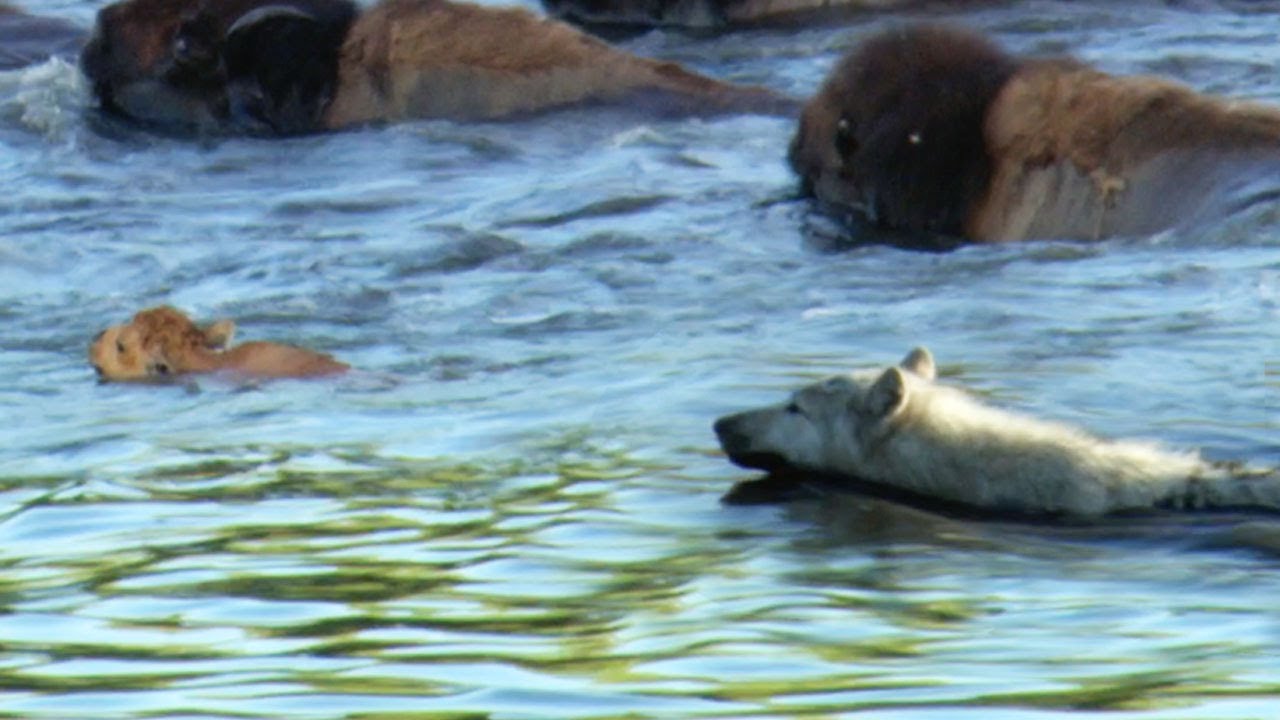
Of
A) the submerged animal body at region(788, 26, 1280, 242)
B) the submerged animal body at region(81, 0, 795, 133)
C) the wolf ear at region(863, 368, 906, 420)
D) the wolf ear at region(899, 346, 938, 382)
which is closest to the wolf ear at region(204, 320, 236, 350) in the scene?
the wolf ear at region(899, 346, 938, 382)

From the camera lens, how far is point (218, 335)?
377 inches

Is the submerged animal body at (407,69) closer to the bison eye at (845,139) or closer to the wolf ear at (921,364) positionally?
the bison eye at (845,139)

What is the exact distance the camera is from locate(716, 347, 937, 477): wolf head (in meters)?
7.69

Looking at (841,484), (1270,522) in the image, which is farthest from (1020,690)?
(841,484)

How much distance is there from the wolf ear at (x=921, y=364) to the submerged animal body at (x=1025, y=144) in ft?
9.99

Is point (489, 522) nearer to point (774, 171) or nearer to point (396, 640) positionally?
point (396, 640)

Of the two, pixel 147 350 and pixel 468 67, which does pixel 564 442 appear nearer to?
pixel 147 350

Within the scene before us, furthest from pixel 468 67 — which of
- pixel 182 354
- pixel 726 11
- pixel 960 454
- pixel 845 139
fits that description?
pixel 960 454

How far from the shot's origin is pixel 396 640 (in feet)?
19.1

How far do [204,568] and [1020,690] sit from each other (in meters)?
2.11

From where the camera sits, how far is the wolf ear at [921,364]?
26.4 ft

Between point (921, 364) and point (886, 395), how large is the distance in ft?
1.08

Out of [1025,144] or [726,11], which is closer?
[1025,144]

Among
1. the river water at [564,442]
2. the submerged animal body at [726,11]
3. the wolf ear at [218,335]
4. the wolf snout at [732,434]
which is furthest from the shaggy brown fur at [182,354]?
the submerged animal body at [726,11]
